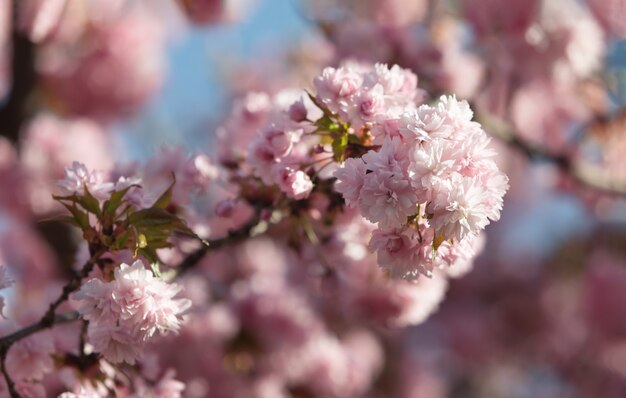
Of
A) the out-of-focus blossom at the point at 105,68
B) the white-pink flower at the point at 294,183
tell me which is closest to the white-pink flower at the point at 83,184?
the white-pink flower at the point at 294,183

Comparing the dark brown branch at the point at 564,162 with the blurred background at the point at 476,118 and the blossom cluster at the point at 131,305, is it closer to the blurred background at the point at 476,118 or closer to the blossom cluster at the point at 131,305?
the blurred background at the point at 476,118

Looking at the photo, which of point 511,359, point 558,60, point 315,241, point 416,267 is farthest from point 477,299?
point 416,267

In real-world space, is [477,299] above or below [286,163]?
below

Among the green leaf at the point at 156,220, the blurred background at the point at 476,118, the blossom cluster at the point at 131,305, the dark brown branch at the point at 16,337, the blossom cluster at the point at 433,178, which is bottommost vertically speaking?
the blurred background at the point at 476,118

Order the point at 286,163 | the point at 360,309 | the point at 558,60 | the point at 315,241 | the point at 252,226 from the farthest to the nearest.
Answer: the point at 558,60 → the point at 360,309 → the point at 315,241 → the point at 252,226 → the point at 286,163

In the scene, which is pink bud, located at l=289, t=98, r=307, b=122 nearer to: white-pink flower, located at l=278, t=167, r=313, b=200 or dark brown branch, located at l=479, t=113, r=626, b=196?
white-pink flower, located at l=278, t=167, r=313, b=200

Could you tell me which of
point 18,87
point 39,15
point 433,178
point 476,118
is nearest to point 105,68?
point 18,87

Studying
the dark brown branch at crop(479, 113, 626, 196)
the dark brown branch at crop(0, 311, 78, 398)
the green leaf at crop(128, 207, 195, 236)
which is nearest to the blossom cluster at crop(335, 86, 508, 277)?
the green leaf at crop(128, 207, 195, 236)

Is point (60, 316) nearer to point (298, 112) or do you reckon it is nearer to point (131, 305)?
point (131, 305)

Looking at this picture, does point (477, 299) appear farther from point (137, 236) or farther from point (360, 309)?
point (137, 236)
